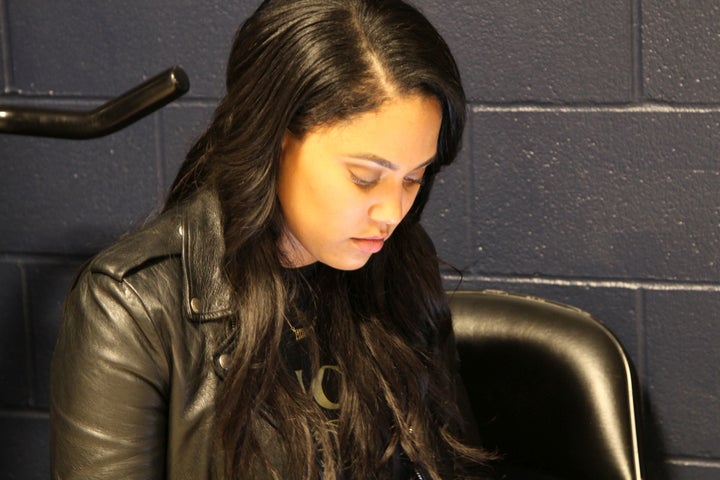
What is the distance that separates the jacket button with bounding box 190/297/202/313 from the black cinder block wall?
74 cm

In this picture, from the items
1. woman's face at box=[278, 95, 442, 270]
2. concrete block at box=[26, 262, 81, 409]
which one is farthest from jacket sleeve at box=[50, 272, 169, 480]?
concrete block at box=[26, 262, 81, 409]

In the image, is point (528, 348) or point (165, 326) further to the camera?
point (528, 348)

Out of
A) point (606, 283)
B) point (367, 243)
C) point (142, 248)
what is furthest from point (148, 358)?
point (606, 283)

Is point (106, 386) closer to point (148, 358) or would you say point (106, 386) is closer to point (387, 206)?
point (148, 358)

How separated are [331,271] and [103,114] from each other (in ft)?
1.19

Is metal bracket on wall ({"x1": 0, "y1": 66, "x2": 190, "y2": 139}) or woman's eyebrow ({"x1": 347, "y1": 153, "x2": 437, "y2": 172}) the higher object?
metal bracket on wall ({"x1": 0, "y1": 66, "x2": 190, "y2": 139})

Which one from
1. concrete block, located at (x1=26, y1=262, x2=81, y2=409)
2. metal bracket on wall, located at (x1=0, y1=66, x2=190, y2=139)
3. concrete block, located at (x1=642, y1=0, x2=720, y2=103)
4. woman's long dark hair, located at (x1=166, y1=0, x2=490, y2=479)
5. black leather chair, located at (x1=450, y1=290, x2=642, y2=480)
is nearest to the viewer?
woman's long dark hair, located at (x1=166, y1=0, x2=490, y2=479)

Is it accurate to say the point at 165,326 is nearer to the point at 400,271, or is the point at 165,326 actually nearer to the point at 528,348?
the point at 400,271

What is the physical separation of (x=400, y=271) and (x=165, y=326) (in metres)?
0.38

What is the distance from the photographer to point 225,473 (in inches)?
49.9

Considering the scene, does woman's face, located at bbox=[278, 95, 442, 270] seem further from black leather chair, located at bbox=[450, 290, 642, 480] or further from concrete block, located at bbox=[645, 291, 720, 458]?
concrete block, located at bbox=[645, 291, 720, 458]

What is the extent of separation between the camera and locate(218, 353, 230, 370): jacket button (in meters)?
1.26

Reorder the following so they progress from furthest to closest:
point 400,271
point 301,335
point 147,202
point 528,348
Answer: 1. point 147,202
2. point 528,348
3. point 400,271
4. point 301,335

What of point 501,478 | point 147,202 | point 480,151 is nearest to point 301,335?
point 501,478
